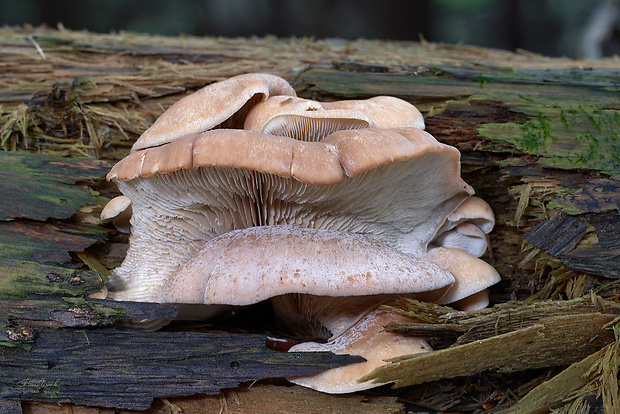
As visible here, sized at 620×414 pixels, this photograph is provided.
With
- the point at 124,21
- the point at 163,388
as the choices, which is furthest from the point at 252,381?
the point at 124,21

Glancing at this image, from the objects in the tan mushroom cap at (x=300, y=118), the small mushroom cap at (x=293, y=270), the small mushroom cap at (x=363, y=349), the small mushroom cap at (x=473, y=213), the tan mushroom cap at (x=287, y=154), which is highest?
the tan mushroom cap at (x=300, y=118)

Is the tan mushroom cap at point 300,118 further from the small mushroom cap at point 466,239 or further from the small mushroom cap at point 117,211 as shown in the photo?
the small mushroom cap at point 466,239

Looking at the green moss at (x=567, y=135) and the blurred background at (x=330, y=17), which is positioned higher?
the blurred background at (x=330, y=17)

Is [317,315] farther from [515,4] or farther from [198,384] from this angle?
[515,4]

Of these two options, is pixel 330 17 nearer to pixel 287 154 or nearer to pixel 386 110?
pixel 386 110

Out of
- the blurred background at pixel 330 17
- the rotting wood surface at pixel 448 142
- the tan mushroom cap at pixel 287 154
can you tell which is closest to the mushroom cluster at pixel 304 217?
the tan mushroom cap at pixel 287 154
